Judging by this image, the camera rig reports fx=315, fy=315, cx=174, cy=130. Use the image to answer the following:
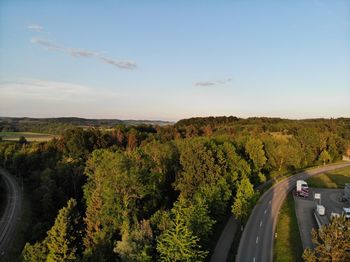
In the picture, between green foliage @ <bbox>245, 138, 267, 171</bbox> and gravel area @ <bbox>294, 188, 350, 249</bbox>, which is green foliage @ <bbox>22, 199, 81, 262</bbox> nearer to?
gravel area @ <bbox>294, 188, 350, 249</bbox>

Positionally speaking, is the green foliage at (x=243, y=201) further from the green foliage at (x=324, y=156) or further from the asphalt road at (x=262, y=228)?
the green foliage at (x=324, y=156)

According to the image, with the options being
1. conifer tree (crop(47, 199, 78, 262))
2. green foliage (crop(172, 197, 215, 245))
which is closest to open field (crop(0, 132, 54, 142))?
conifer tree (crop(47, 199, 78, 262))

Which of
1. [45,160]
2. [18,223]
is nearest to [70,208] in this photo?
[18,223]

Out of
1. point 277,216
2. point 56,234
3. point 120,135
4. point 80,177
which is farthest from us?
point 120,135

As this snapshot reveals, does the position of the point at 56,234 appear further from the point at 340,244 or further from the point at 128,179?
the point at 340,244

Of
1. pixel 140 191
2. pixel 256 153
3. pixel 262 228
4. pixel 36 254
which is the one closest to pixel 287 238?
pixel 262 228
